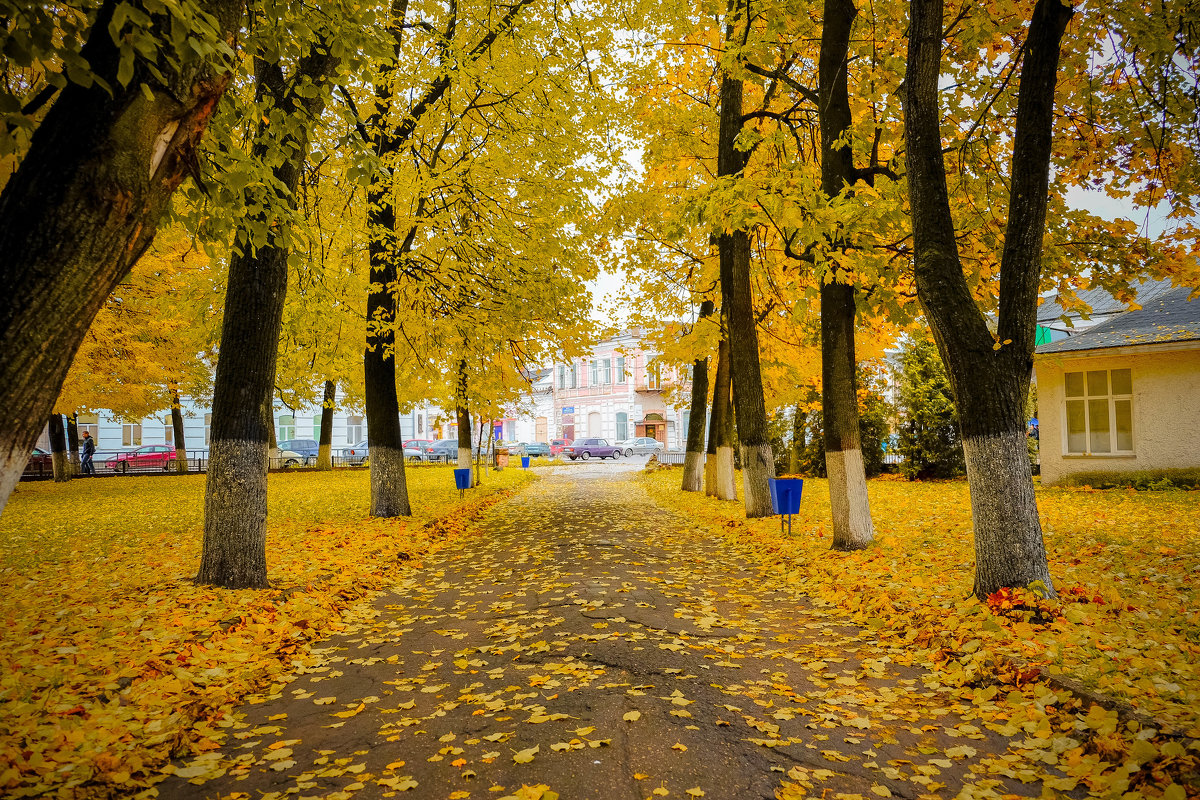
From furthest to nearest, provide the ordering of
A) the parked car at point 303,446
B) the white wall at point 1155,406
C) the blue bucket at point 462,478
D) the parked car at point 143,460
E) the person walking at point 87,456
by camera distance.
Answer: the parked car at point 303,446, the parked car at point 143,460, the person walking at point 87,456, the blue bucket at point 462,478, the white wall at point 1155,406

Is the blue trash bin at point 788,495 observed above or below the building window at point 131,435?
below

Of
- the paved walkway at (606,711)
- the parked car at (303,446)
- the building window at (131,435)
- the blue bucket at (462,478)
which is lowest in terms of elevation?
the paved walkway at (606,711)

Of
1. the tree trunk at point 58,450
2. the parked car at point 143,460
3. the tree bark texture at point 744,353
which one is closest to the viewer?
the tree bark texture at point 744,353

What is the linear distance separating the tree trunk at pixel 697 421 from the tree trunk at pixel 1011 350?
35.2 ft

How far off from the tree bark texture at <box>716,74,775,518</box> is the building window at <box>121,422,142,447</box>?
129 ft

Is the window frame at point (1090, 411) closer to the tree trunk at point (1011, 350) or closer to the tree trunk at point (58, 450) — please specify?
the tree trunk at point (1011, 350)

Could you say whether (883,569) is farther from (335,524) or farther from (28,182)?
(335,524)

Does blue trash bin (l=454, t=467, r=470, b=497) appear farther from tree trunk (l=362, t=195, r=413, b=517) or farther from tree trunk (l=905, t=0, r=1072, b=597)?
tree trunk (l=905, t=0, r=1072, b=597)

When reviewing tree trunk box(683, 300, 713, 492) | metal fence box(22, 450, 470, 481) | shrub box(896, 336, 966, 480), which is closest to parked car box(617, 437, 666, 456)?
metal fence box(22, 450, 470, 481)

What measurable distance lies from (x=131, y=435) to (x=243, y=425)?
131 ft

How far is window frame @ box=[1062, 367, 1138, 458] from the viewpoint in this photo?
608 inches

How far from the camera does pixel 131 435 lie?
38031 millimetres

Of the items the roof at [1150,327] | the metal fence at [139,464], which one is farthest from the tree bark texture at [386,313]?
the metal fence at [139,464]

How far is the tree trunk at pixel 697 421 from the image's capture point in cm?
1720
